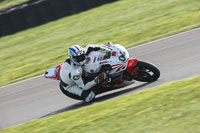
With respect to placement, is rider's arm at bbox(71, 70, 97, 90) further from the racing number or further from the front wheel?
the front wheel

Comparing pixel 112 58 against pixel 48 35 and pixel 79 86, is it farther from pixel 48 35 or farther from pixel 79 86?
pixel 48 35

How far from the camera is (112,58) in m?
9.20

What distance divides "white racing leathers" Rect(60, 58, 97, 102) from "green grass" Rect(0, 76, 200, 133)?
98 cm

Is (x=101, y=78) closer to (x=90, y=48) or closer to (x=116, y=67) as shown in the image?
(x=116, y=67)

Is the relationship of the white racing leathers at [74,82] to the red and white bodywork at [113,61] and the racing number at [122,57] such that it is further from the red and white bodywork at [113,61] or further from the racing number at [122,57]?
the racing number at [122,57]

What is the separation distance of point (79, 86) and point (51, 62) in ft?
17.4

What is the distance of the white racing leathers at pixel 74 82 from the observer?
31.0 ft

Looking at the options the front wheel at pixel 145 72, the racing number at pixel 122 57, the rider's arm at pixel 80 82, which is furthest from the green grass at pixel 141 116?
the racing number at pixel 122 57

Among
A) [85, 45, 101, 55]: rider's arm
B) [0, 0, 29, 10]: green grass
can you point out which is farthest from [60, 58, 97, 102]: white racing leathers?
[0, 0, 29, 10]: green grass

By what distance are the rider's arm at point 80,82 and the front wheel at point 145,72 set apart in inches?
42.3

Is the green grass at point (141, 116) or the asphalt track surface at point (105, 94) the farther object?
the asphalt track surface at point (105, 94)

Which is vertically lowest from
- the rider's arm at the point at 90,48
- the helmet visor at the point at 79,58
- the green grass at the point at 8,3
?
the helmet visor at the point at 79,58

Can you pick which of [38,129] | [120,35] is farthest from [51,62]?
[38,129]

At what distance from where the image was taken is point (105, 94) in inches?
Result: 406
